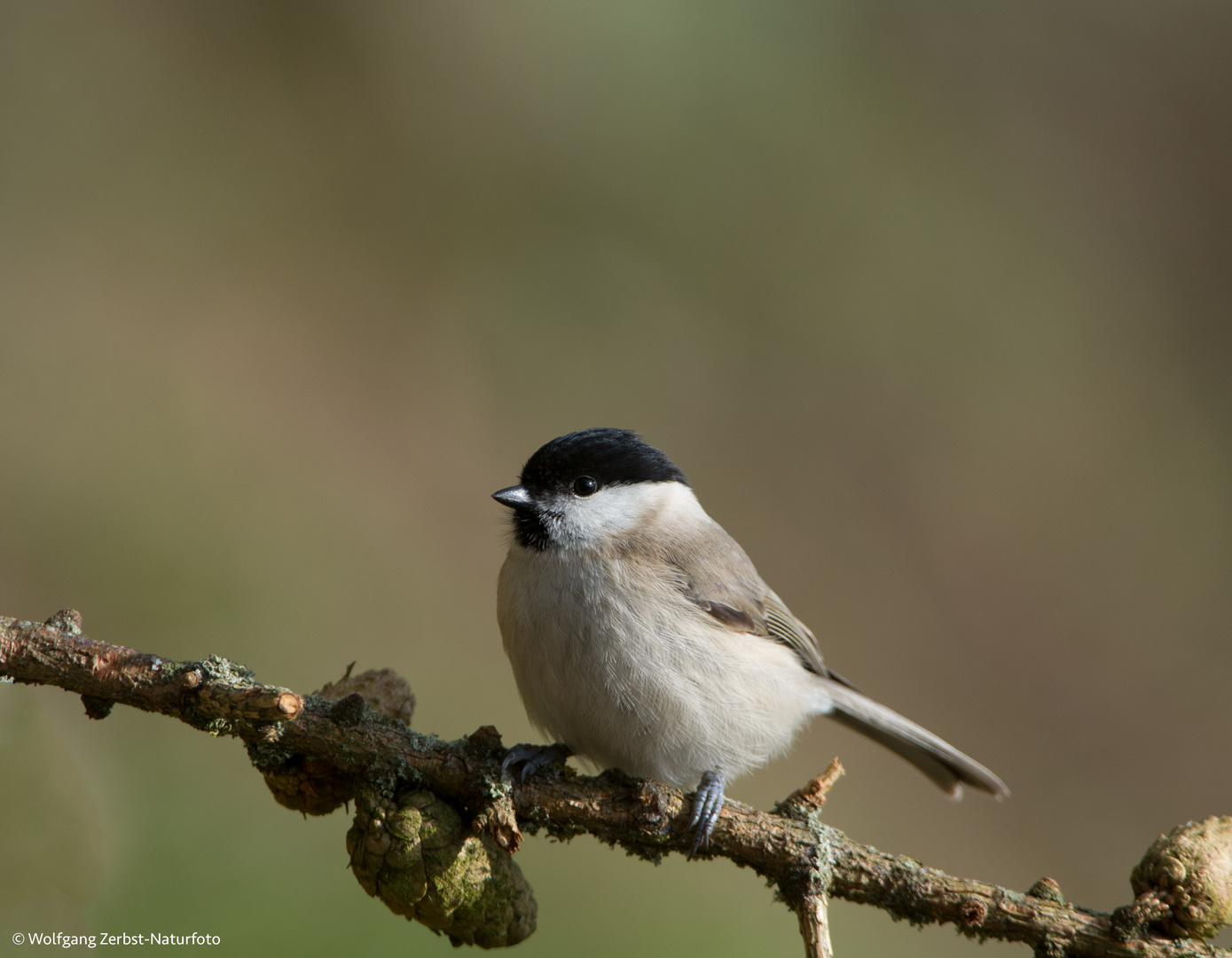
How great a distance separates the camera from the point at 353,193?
4.34 m

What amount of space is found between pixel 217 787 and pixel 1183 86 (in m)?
5.51

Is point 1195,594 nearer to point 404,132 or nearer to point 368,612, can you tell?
point 368,612

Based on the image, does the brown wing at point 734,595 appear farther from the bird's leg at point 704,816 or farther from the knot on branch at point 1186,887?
the knot on branch at point 1186,887

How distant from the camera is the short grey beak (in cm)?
229

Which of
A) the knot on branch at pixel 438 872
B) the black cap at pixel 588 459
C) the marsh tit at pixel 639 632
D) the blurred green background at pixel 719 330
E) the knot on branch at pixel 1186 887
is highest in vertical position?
the blurred green background at pixel 719 330

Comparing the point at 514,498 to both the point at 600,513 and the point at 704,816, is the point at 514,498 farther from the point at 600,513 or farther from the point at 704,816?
the point at 704,816

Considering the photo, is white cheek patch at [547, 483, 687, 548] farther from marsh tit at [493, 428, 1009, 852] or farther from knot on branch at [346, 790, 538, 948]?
knot on branch at [346, 790, 538, 948]

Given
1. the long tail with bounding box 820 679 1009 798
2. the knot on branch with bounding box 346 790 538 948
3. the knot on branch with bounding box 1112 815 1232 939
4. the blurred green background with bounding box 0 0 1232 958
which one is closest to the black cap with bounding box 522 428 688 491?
the long tail with bounding box 820 679 1009 798

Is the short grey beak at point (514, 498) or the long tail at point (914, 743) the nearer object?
the short grey beak at point (514, 498)

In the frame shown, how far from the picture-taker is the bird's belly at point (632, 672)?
202 centimetres

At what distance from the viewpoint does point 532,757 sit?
196 cm

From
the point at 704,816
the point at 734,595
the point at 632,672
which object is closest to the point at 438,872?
the point at 704,816

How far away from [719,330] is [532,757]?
2.93m

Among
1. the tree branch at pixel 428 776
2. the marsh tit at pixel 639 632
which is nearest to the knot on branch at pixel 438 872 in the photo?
the tree branch at pixel 428 776
